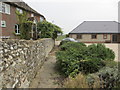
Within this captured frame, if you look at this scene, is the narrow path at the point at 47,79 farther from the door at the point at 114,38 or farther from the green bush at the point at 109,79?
the door at the point at 114,38

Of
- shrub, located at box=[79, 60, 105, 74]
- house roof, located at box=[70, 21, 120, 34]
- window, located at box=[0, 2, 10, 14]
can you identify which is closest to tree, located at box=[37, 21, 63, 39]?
window, located at box=[0, 2, 10, 14]

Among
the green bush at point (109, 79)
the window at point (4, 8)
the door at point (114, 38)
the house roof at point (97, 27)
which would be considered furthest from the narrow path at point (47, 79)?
the door at point (114, 38)

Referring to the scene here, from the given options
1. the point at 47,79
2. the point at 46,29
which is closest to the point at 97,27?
the point at 46,29

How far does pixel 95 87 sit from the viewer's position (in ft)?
13.4

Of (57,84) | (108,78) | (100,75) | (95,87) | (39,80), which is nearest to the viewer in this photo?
(95,87)

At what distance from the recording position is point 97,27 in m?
30.7

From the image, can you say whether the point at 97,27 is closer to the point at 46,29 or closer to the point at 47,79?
the point at 46,29

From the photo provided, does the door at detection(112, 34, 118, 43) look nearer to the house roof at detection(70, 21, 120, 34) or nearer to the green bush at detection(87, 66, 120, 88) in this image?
the house roof at detection(70, 21, 120, 34)

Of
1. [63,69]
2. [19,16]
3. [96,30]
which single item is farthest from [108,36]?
[63,69]

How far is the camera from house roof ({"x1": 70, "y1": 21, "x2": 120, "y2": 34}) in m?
29.1

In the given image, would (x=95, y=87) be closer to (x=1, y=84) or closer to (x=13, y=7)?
(x=1, y=84)

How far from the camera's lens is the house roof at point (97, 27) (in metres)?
29.1

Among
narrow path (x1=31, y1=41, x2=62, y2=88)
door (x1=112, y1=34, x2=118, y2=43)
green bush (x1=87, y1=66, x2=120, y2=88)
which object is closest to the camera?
green bush (x1=87, y1=66, x2=120, y2=88)

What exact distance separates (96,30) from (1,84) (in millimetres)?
28999
